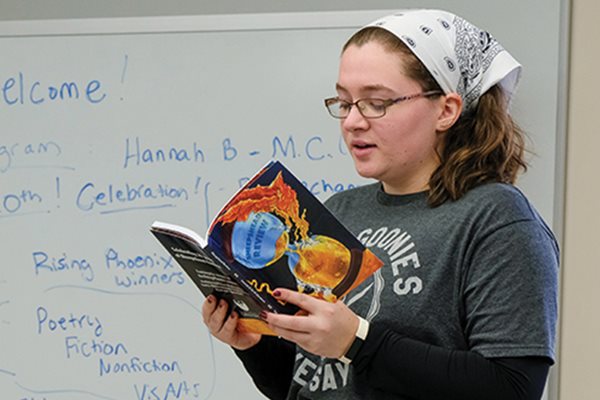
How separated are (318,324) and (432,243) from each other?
0.53 feet

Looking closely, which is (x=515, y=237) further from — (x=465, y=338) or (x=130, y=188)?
(x=130, y=188)

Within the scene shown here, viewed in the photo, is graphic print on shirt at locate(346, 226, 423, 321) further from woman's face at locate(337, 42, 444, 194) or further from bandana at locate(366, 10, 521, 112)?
bandana at locate(366, 10, 521, 112)

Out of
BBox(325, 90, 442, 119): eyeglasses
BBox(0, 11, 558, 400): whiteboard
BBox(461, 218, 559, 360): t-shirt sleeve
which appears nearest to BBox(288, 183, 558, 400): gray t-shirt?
BBox(461, 218, 559, 360): t-shirt sleeve

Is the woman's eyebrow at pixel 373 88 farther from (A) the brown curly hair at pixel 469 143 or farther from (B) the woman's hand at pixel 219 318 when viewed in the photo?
(B) the woman's hand at pixel 219 318

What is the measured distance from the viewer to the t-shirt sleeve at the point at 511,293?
0.91 m

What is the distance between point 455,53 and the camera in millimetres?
1016

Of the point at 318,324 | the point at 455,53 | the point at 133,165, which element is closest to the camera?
the point at 318,324

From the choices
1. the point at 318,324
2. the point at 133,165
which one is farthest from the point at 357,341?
the point at 133,165

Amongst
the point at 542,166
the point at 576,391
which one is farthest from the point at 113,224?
the point at 576,391

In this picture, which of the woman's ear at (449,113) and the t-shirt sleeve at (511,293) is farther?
the woman's ear at (449,113)

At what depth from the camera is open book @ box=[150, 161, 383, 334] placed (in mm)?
931

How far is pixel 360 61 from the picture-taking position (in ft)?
3.29

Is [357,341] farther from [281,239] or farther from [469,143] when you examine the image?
[469,143]

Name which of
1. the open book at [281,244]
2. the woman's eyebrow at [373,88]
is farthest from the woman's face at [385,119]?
the open book at [281,244]
